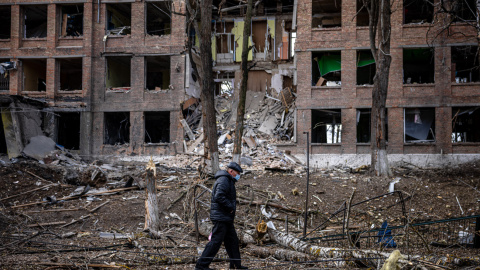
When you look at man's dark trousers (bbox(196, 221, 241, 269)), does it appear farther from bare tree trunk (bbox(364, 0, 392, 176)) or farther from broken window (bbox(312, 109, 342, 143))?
broken window (bbox(312, 109, 342, 143))

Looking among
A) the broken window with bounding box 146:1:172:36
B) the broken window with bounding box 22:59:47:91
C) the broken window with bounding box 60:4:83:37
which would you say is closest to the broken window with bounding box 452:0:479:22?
the broken window with bounding box 146:1:172:36

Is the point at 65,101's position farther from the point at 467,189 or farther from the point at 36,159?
the point at 467,189

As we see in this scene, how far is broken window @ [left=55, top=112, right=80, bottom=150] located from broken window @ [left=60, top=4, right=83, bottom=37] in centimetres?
578

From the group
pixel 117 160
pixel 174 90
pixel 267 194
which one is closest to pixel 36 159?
pixel 117 160

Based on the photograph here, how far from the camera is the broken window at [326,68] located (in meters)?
25.0

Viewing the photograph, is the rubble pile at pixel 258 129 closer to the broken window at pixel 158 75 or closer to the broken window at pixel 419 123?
the broken window at pixel 158 75

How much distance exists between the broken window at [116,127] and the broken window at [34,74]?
636cm

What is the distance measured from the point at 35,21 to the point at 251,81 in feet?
57.1

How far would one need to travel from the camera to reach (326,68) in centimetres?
2522

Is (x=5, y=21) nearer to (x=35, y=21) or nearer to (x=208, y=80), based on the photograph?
(x=35, y=21)

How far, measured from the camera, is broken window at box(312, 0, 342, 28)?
86.3 feet

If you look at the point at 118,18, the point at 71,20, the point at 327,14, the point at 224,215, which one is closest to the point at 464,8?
the point at 327,14

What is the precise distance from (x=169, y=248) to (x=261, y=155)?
14.9m

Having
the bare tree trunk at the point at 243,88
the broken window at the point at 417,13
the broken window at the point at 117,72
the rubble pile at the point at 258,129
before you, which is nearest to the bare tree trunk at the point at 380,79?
the rubble pile at the point at 258,129
